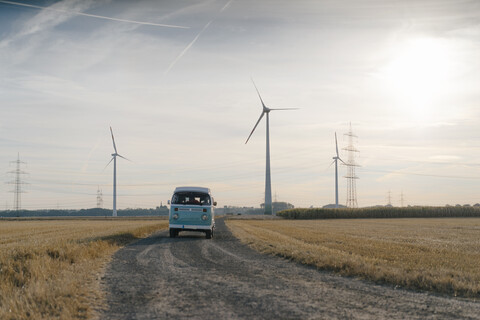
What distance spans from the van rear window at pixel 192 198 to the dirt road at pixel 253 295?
39.3 feet

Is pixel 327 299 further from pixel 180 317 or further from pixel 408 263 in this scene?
pixel 408 263

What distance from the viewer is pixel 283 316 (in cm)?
863

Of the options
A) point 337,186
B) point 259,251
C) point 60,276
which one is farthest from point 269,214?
point 60,276

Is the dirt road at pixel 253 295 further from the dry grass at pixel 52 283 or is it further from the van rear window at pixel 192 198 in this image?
the van rear window at pixel 192 198

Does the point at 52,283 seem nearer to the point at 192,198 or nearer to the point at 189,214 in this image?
the point at 189,214

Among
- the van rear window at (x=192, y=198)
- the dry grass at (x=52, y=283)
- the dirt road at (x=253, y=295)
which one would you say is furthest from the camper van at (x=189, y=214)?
the dirt road at (x=253, y=295)

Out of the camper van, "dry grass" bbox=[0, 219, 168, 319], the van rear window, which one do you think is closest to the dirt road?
"dry grass" bbox=[0, 219, 168, 319]

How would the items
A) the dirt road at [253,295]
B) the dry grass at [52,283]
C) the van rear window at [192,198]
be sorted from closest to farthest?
1. the dry grass at [52,283]
2. the dirt road at [253,295]
3. the van rear window at [192,198]

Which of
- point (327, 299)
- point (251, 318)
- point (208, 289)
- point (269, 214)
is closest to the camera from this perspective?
point (251, 318)

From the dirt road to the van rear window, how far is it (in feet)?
39.3

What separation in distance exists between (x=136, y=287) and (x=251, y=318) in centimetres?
421

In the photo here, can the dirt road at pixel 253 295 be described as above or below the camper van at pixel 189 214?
below

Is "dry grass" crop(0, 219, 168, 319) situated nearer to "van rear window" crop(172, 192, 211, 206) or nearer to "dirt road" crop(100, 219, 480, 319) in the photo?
"dirt road" crop(100, 219, 480, 319)

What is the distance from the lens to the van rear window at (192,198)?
2828 cm
